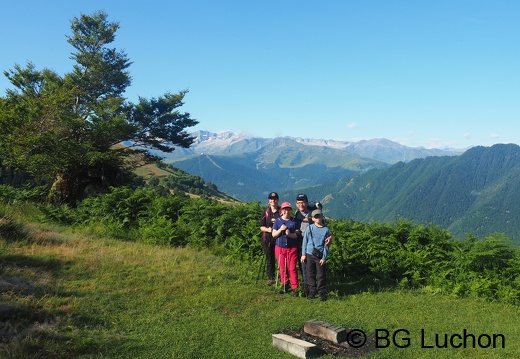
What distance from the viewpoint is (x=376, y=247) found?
10016 mm

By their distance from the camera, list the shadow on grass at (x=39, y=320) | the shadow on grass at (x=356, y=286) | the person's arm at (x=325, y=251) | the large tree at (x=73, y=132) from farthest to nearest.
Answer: the large tree at (x=73, y=132), the shadow on grass at (x=356, y=286), the person's arm at (x=325, y=251), the shadow on grass at (x=39, y=320)

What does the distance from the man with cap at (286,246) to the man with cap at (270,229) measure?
0.33 m

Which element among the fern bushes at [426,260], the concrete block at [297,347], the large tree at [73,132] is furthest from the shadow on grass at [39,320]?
the large tree at [73,132]

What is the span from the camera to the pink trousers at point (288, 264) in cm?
862

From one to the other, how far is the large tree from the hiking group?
531 inches

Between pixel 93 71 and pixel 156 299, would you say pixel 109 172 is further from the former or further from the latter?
pixel 156 299

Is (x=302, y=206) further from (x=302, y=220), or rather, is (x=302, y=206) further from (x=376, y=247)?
(x=376, y=247)

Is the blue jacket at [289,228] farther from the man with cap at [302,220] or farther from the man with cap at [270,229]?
the man with cap at [270,229]

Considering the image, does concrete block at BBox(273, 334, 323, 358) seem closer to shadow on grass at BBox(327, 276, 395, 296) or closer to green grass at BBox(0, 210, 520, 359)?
green grass at BBox(0, 210, 520, 359)

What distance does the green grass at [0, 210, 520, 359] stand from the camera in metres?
5.53

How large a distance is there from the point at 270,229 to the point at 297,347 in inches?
147

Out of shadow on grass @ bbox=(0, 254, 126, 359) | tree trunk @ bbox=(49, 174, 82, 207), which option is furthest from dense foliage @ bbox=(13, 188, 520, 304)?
tree trunk @ bbox=(49, 174, 82, 207)

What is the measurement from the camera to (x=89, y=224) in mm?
15055

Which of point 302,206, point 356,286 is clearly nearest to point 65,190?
point 302,206
